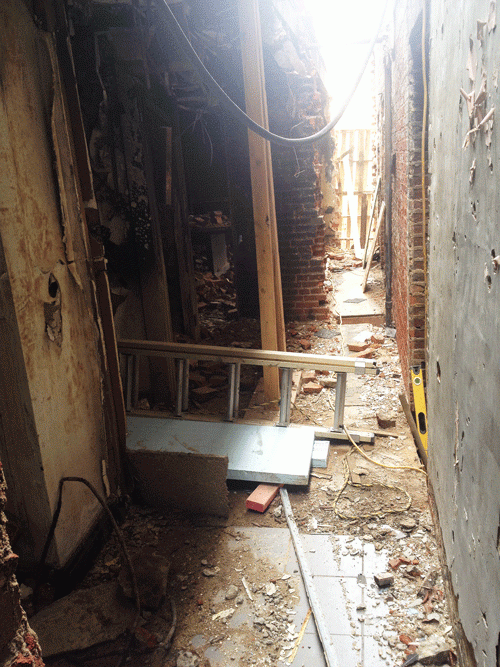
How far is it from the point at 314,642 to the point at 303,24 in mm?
7188

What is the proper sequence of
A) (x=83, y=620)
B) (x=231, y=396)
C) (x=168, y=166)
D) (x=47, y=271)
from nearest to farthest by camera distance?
(x=83, y=620) < (x=47, y=271) < (x=231, y=396) < (x=168, y=166)

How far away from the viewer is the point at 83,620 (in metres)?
2.42

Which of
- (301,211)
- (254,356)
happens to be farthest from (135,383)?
(301,211)

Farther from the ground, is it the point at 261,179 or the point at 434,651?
the point at 261,179

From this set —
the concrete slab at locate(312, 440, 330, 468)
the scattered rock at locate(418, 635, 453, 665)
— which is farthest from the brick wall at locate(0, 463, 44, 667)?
the concrete slab at locate(312, 440, 330, 468)

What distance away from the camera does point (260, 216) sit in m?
4.12

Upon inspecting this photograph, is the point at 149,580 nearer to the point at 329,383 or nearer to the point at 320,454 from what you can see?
the point at 320,454

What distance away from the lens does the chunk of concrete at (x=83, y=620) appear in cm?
232

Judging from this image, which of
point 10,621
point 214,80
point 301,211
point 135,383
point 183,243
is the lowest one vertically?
point 135,383

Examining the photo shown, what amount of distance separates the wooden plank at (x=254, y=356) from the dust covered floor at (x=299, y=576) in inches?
26.5

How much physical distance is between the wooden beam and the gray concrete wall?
1588 millimetres

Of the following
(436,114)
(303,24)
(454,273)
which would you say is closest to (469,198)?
(454,273)

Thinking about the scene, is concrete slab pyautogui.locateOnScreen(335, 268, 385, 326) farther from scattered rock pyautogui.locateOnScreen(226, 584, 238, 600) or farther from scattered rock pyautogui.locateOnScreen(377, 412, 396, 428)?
scattered rock pyautogui.locateOnScreen(226, 584, 238, 600)

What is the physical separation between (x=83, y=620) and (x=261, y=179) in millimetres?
3214
